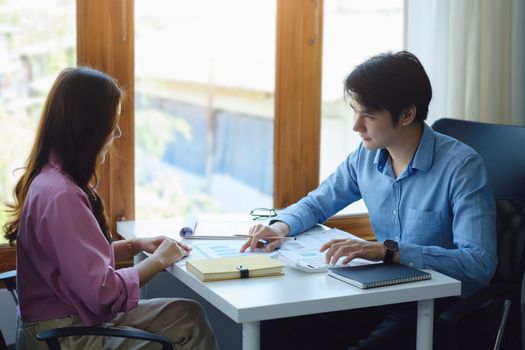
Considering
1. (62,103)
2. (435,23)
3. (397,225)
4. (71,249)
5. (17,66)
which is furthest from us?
(435,23)

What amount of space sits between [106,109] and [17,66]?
2.63 ft

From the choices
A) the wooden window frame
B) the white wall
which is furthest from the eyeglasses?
the white wall

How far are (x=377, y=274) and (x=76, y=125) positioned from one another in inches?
32.4

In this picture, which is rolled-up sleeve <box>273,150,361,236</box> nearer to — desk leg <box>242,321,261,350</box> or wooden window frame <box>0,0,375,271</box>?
wooden window frame <box>0,0,375,271</box>

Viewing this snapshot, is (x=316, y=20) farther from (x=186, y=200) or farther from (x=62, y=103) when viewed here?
(x=62, y=103)

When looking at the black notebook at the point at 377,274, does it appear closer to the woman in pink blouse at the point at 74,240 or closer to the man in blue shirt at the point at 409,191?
the man in blue shirt at the point at 409,191

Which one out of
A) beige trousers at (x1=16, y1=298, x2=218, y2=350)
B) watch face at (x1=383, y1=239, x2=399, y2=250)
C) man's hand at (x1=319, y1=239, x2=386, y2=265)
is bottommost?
beige trousers at (x1=16, y1=298, x2=218, y2=350)

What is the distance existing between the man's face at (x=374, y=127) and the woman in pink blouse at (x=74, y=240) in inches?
27.1

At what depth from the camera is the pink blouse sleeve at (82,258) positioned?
63.3 inches

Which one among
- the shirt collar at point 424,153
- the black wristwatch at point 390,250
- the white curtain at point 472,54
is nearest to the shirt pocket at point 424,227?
the shirt collar at point 424,153

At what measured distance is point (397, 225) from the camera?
2180 millimetres

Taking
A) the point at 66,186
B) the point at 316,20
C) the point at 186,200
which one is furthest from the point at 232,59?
the point at 66,186

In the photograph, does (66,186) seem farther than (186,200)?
No

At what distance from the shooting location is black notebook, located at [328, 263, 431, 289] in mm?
1652
